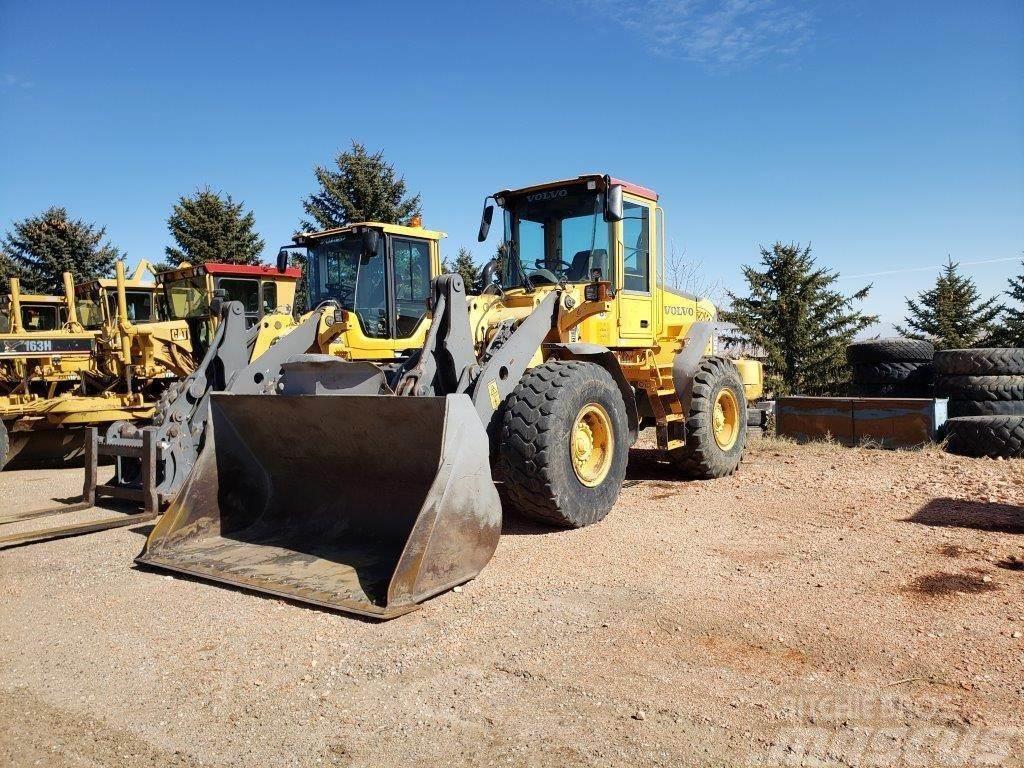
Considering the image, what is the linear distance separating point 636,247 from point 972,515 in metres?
3.75

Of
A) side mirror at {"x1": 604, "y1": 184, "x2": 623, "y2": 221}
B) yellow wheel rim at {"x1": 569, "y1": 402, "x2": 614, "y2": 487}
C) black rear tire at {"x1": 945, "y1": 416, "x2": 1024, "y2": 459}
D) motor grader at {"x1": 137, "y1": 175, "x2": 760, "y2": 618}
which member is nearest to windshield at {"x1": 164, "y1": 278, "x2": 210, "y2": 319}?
motor grader at {"x1": 137, "y1": 175, "x2": 760, "y2": 618}

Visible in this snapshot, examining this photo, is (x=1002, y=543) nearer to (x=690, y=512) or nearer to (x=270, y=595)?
(x=690, y=512)

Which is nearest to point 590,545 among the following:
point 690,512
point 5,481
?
point 690,512

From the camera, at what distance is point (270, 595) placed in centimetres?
452

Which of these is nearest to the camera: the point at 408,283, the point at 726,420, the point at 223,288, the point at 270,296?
the point at 726,420

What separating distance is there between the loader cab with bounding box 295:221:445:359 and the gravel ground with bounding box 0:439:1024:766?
4672 mm

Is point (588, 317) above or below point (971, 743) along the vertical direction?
above

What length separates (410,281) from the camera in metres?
10.5

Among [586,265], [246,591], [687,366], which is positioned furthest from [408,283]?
[246,591]

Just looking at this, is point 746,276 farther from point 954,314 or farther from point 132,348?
point 132,348

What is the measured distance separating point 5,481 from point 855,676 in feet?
31.1

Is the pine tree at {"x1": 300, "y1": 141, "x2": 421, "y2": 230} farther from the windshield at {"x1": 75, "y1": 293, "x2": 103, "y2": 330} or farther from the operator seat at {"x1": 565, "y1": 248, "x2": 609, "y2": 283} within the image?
the operator seat at {"x1": 565, "y1": 248, "x2": 609, "y2": 283}

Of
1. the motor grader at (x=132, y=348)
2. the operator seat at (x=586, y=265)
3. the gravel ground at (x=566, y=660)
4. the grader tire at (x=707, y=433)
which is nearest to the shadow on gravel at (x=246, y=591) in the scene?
the gravel ground at (x=566, y=660)

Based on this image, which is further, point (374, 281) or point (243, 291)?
point (243, 291)
